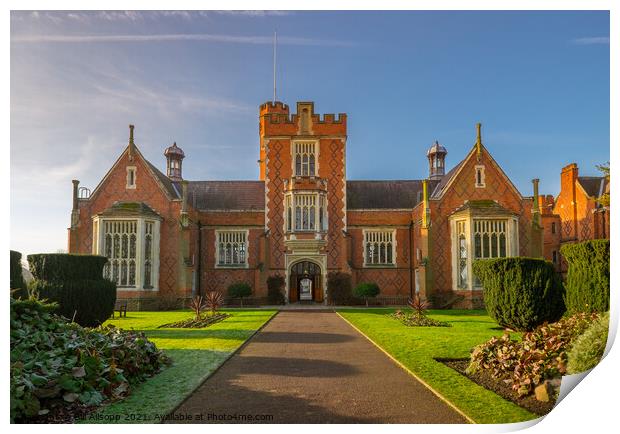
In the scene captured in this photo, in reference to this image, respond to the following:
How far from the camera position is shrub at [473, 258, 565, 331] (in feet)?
41.3

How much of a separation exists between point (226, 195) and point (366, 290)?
442 inches

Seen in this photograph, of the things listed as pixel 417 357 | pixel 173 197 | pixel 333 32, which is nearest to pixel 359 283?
pixel 173 197

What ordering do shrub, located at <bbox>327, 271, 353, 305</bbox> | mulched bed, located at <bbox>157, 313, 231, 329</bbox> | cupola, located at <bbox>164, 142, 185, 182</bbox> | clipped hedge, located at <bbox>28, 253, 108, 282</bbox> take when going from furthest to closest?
cupola, located at <bbox>164, 142, 185, 182</bbox> → shrub, located at <bbox>327, 271, 353, 305</bbox> → mulched bed, located at <bbox>157, 313, 231, 329</bbox> → clipped hedge, located at <bbox>28, 253, 108, 282</bbox>

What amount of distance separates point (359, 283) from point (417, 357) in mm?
19434

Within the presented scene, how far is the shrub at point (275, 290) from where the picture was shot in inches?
1148

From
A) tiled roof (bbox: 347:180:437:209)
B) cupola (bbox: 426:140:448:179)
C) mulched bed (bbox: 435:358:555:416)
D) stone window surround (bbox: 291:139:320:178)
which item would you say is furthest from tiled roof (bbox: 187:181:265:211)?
mulched bed (bbox: 435:358:555:416)

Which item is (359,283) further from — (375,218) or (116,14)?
(116,14)

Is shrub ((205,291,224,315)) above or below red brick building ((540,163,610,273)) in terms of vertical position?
below

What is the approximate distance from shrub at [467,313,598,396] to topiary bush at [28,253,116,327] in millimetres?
9417

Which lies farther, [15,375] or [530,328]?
[530,328]

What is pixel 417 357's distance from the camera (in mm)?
10062

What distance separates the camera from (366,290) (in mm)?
28562

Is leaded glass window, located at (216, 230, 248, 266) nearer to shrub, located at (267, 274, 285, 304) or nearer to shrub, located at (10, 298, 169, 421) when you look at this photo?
shrub, located at (267, 274, 285, 304)

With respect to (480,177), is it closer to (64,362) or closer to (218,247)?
(218,247)
